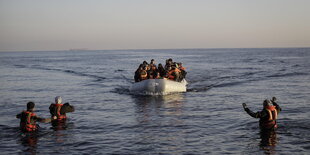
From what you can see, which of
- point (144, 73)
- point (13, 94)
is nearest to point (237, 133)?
point (144, 73)

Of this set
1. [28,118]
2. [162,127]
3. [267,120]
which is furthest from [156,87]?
[28,118]

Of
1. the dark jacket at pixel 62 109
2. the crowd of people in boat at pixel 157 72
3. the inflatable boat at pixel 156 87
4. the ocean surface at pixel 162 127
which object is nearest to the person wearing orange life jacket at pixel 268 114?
the ocean surface at pixel 162 127

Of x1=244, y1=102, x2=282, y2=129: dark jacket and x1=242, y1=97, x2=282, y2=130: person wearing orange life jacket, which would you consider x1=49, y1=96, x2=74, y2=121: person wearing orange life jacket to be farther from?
x1=244, y1=102, x2=282, y2=129: dark jacket

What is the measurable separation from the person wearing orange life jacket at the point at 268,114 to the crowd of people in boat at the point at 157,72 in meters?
11.0

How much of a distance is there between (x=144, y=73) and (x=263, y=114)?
1194cm

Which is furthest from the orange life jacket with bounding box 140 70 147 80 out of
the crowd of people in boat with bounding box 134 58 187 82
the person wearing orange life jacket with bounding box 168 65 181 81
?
the person wearing orange life jacket with bounding box 168 65 181 81

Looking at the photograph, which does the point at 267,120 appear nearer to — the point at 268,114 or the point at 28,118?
the point at 268,114

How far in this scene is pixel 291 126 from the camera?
1329 cm

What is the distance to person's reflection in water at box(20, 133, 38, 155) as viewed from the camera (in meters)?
10.6

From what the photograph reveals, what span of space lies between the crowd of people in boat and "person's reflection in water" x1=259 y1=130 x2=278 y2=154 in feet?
36.0

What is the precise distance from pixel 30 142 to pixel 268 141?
794cm

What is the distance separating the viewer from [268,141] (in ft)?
37.1

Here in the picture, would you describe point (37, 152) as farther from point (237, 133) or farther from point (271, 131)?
point (271, 131)

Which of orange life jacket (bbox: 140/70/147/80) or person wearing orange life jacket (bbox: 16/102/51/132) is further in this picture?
orange life jacket (bbox: 140/70/147/80)
